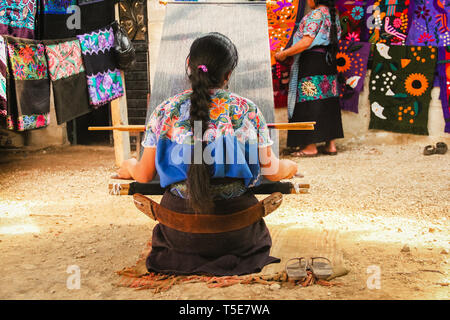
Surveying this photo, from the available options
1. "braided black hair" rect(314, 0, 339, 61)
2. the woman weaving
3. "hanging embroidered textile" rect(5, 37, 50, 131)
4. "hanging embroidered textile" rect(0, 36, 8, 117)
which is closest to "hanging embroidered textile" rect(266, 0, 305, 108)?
"braided black hair" rect(314, 0, 339, 61)

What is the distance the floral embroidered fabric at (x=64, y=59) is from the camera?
3.88 metres

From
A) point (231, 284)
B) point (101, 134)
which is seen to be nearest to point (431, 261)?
point (231, 284)

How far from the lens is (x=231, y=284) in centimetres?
207

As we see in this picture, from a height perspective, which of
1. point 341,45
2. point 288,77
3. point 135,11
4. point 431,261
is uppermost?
point 135,11

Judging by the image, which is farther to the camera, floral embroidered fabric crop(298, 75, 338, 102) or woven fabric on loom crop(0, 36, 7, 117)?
floral embroidered fabric crop(298, 75, 338, 102)

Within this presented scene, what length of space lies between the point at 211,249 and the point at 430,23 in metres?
4.26

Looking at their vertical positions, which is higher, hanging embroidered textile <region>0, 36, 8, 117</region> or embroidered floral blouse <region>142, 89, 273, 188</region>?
hanging embroidered textile <region>0, 36, 8, 117</region>

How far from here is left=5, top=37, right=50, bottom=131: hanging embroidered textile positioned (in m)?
3.54

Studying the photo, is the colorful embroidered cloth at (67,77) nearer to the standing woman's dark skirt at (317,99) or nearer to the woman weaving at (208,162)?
the woman weaving at (208,162)

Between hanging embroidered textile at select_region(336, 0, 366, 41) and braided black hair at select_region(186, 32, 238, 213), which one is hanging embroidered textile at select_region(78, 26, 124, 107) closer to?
braided black hair at select_region(186, 32, 238, 213)

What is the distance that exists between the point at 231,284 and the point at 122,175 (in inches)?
28.5

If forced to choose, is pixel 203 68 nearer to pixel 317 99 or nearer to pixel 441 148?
pixel 317 99

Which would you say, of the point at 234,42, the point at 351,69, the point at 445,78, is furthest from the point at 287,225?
the point at 445,78

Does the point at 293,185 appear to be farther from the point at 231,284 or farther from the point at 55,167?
the point at 55,167
